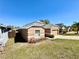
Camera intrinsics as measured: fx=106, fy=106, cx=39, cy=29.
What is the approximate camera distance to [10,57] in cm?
970

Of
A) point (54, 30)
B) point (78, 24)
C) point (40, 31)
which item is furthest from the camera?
point (78, 24)

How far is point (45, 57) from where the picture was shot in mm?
9578

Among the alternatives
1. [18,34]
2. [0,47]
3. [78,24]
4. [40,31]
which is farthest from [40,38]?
[78,24]

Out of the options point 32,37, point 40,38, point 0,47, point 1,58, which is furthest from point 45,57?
point 40,38

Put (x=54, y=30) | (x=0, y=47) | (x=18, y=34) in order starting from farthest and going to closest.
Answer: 1. (x=54, y=30)
2. (x=18, y=34)
3. (x=0, y=47)

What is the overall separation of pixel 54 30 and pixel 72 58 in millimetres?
28022

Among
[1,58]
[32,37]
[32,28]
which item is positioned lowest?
[1,58]

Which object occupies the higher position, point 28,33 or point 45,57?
point 28,33

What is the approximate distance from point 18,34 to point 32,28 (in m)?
9.00

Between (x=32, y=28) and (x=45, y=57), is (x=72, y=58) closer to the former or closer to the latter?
(x=45, y=57)

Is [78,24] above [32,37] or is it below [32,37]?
above

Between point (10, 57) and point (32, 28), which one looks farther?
point (32, 28)

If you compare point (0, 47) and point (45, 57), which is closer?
point (45, 57)

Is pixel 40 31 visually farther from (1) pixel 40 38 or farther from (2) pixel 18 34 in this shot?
(2) pixel 18 34
